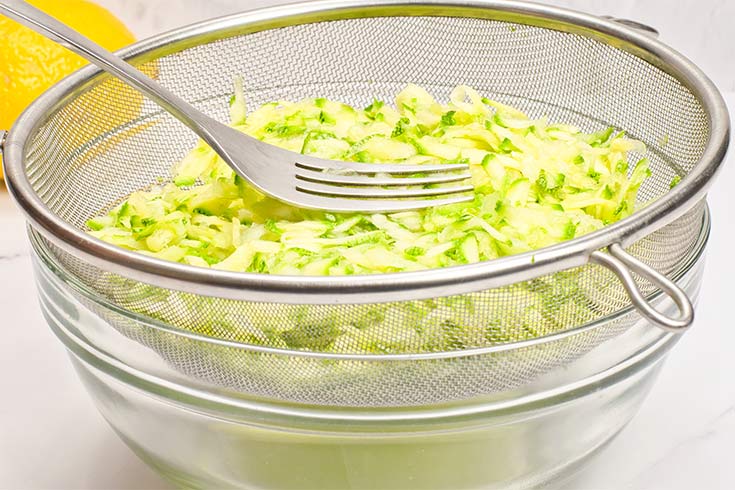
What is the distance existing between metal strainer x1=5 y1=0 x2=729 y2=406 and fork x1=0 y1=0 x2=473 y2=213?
0.53 ft

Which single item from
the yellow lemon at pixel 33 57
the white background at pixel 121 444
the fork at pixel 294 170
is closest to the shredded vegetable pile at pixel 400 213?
the fork at pixel 294 170

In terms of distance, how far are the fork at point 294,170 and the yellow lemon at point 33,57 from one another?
0.84m

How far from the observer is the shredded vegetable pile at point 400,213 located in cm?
130

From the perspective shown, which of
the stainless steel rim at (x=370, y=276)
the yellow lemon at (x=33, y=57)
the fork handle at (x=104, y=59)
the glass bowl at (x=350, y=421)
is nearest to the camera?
the stainless steel rim at (x=370, y=276)

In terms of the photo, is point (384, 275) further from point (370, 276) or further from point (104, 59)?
point (104, 59)

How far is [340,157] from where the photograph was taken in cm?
156

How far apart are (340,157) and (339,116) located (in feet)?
0.50

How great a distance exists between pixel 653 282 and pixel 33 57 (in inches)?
64.6

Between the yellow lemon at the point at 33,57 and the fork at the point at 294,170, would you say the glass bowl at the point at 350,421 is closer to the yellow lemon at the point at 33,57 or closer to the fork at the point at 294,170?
the fork at the point at 294,170

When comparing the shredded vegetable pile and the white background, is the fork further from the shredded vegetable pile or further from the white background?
the white background

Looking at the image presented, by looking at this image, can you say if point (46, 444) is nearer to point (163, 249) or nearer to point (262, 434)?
point (163, 249)

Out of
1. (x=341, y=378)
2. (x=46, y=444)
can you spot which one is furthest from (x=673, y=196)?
(x=46, y=444)

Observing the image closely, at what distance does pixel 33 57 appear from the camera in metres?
2.24

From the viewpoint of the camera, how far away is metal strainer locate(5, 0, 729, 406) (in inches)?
43.1
